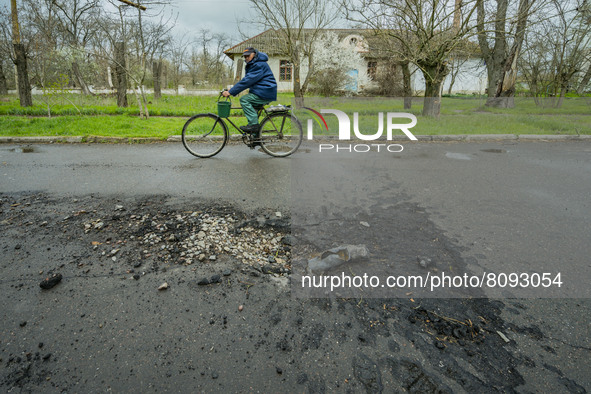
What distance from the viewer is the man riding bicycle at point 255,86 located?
20.1 ft

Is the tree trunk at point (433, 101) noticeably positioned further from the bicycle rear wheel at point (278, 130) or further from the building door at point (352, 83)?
the building door at point (352, 83)

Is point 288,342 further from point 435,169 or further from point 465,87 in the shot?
point 465,87

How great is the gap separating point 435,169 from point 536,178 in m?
1.53

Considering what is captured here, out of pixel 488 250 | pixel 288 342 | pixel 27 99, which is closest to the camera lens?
pixel 288 342

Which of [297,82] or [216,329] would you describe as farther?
[297,82]

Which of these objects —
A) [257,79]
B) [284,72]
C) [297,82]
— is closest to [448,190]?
[257,79]

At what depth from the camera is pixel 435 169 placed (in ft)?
19.5

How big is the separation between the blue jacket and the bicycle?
332 millimetres

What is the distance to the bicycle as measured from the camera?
6520 millimetres

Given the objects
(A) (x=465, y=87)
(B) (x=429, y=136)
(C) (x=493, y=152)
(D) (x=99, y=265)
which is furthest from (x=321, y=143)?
(A) (x=465, y=87)

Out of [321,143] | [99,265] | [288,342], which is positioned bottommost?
[288,342]

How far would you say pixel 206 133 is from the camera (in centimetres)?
689

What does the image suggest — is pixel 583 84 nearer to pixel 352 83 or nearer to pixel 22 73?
pixel 352 83

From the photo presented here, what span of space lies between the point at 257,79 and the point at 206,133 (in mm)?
1619
